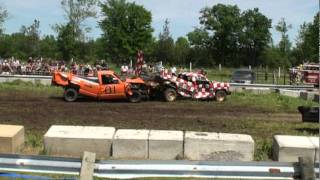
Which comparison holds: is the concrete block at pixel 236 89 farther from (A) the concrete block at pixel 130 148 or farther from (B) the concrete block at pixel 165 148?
(A) the concrete block at pixel 130 148

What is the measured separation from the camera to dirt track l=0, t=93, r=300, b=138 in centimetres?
1603

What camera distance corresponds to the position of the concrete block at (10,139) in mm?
10047

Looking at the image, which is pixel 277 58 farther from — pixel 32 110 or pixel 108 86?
pixel 32 110

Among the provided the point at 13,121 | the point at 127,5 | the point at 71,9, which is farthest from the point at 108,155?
the point at 127,5

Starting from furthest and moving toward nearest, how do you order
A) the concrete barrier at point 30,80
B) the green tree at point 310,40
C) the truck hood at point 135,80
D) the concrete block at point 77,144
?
the green tree at point 310,40, the concrete barrier at point 30,80, the truck hood at point 135,80, the concrete block at point 77,144

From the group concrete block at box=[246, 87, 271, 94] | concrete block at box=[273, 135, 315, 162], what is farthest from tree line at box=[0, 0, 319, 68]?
concrete block at box=[273, 135, 315, 162]

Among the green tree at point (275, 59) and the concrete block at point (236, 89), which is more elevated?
the green tree at point (275, 59)

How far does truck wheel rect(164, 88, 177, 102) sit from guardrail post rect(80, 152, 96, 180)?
17228mm

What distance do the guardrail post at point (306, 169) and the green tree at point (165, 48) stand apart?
71.2 meters

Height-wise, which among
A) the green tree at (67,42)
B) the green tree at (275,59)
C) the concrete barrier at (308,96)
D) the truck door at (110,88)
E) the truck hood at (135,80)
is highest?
the green tree at (67,42)

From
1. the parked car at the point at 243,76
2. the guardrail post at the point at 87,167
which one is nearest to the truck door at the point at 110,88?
the guardrail post at the point at 87,167

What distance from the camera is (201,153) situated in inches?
404

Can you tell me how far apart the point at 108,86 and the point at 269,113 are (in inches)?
282

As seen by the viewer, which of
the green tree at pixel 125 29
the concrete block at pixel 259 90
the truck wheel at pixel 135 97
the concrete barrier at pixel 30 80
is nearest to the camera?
the truck wheel at pixel 135 97
